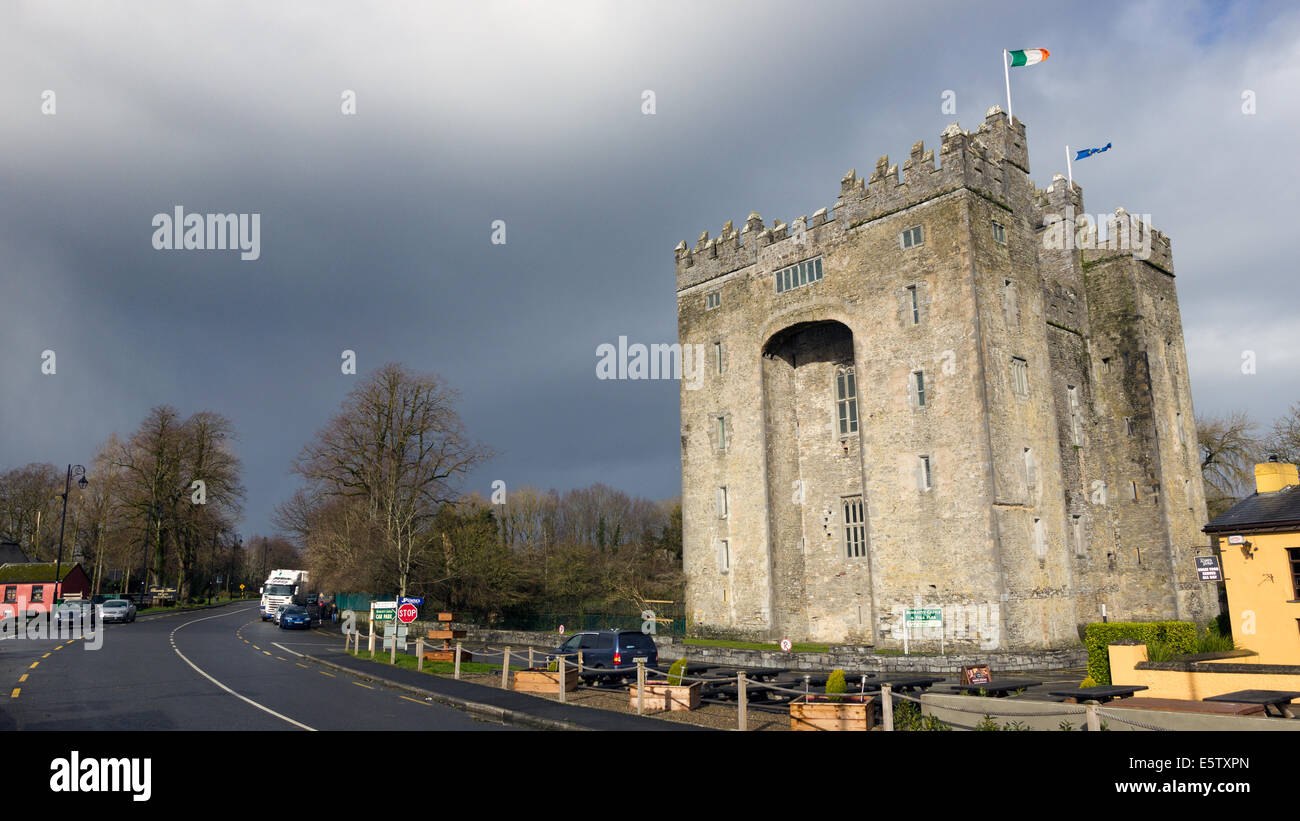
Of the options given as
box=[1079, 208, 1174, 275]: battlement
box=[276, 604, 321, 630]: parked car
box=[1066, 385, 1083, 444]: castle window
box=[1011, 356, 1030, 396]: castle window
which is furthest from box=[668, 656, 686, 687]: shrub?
box=[276, 604, 321, 630]: parked car

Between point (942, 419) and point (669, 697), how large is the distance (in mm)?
17622

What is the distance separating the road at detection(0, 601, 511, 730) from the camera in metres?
13.3

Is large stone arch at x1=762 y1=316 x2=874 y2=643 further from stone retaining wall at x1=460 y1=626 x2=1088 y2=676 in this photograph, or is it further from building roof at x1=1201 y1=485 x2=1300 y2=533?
building roof at x1=1201 y1=485 x2=1300 y2=533

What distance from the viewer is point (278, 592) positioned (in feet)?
178

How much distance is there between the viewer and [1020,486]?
27984mm

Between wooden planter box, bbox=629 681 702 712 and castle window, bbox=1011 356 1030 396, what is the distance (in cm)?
1992

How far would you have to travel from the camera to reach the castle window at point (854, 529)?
104 feet

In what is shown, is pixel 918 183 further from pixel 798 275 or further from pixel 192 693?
pixel 192 693

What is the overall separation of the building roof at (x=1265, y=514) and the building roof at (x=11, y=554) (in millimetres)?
78849

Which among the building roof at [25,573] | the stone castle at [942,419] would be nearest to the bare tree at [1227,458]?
the stone castle at [942,419]

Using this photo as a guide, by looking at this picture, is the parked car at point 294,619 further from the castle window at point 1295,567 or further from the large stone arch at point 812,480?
the castle window at point 1295,567

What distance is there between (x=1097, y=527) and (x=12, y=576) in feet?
227

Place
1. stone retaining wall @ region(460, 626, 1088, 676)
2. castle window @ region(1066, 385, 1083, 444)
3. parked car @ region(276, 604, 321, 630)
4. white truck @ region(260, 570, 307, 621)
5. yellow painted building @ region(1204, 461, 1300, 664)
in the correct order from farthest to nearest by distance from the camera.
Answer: white truck @ region(260, 570, 307, 621) → parked car @ region(276, 604, 321, 630) → castle window @ region(1066, 385, 1083, 444) → stone retaining wall @ region(460, 626, 1088, 676) → yellow painted building @ region(1204, 461, 1300, 664)
